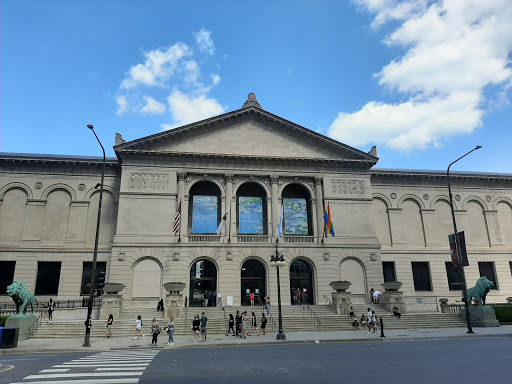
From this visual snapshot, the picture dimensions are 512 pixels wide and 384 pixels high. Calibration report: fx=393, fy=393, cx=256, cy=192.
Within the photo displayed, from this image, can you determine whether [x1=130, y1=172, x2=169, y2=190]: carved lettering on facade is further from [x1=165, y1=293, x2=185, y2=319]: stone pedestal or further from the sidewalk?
the sidewalk

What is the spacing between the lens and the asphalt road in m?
11.1

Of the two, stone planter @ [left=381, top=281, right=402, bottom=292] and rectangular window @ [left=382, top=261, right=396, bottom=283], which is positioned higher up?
rectangular window @ [left=382, top=261, right=396, bottom=283]

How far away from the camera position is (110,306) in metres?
30.4

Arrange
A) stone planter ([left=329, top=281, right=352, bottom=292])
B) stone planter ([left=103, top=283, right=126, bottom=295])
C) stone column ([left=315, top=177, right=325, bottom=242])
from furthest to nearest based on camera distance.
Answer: stone column ([left=315, top=177, right=325, bottom=242]) < stone planter ([left=329, top=281, right=352, bottom=292]) < stone planter ([left=103, top=283, right=126, bottom=295])

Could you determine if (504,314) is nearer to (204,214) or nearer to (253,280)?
(253,280)

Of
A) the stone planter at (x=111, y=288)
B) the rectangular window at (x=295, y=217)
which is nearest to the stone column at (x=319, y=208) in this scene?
the rectangular window at (x=295, y=217)

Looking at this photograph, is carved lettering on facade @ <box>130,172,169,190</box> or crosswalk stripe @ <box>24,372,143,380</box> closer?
crosswalk stripe @ <box>24,372,143,380</box>

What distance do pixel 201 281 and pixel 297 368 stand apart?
85.9 ft

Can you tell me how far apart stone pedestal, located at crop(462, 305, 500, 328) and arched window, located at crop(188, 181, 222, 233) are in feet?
78.6

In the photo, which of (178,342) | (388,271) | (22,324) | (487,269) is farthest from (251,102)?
(487,269)

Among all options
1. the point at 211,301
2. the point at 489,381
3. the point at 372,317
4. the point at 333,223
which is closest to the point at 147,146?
the point at 211,301

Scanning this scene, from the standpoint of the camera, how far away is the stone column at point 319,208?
40.8 m

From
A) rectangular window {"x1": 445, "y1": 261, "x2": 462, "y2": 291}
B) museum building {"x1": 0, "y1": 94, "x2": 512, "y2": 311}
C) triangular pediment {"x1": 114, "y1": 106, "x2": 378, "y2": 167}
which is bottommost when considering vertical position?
rectangular window {"x1": 445, "y1": 261, "x2": 462, "y2": 291}

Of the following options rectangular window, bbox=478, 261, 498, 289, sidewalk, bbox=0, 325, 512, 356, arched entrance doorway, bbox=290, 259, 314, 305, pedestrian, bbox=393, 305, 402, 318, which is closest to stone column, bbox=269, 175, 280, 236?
arched entrance doorway, bbox=290, 259, 314, 305
